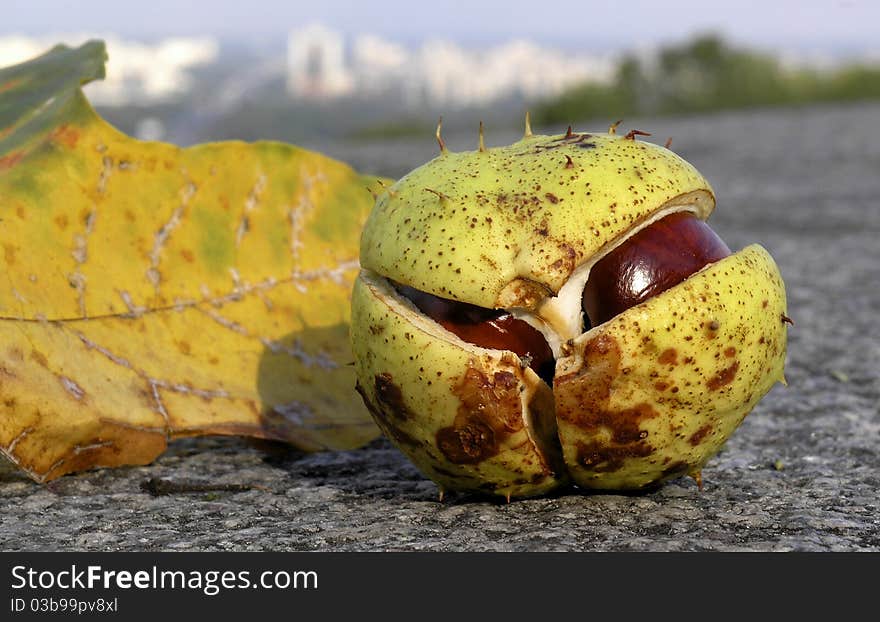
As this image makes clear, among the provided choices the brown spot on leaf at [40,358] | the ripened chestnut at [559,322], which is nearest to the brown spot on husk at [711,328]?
the ripened chestnut at [559,322]

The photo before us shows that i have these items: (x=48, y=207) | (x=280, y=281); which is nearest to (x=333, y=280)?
(x=280, y=281)

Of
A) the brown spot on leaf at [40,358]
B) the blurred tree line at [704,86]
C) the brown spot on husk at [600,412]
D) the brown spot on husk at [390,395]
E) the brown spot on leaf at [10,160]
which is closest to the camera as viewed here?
the brown spot on husk at [600,412]

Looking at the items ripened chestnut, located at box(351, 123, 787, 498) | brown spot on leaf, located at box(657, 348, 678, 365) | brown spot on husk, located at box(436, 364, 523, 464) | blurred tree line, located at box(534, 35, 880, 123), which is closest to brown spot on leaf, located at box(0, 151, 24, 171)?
ripened chestnut, located at box(351, 123, 787, 498)

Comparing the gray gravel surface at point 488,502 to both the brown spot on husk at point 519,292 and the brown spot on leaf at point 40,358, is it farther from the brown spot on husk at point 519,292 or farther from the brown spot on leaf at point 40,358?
the brown spot on husk at point 519,292

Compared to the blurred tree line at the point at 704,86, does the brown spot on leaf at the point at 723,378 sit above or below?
below

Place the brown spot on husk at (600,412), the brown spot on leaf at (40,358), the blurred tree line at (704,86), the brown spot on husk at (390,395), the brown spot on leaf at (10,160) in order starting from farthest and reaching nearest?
the blurred tree line at (704,86), the brown spot on leaf at (10,160), the brown spot on leaf at (40,358), the brown spot on husk at (390,395), the brown spot on husk at (600,412)
